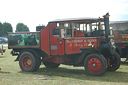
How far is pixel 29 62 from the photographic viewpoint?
9211 mm

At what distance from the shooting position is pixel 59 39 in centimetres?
834

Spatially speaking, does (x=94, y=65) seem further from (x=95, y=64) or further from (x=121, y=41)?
(x=121, y=41)

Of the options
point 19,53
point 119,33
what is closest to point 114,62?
point 119,33

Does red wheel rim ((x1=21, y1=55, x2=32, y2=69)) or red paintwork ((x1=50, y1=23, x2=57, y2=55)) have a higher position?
red paintwork ((x1=50, y1=23, x2=57, y2=55))

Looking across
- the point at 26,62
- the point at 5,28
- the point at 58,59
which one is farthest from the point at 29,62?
the point at 5,28

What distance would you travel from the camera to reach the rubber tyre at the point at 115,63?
8730mm

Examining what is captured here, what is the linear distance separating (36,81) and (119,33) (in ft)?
19.9

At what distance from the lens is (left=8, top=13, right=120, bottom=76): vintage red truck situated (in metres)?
7.80

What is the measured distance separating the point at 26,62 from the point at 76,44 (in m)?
2.56

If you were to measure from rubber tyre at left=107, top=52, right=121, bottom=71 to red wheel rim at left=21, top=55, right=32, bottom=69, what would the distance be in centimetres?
343

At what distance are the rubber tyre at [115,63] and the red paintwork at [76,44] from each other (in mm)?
1434

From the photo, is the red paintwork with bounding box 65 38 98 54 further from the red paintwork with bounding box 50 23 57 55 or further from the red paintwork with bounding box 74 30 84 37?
the red paintwork with bounding box 50 23 57 55

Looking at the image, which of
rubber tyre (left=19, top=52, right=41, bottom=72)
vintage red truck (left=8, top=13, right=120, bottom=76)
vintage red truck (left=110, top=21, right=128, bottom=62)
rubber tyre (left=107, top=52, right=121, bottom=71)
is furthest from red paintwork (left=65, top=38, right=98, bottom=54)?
vintage red truck (left=110, top=21, right=128, bottom=62)

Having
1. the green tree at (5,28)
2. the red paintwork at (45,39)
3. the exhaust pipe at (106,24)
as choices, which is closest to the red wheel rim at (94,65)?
the exhaust pipe at (106,24)
